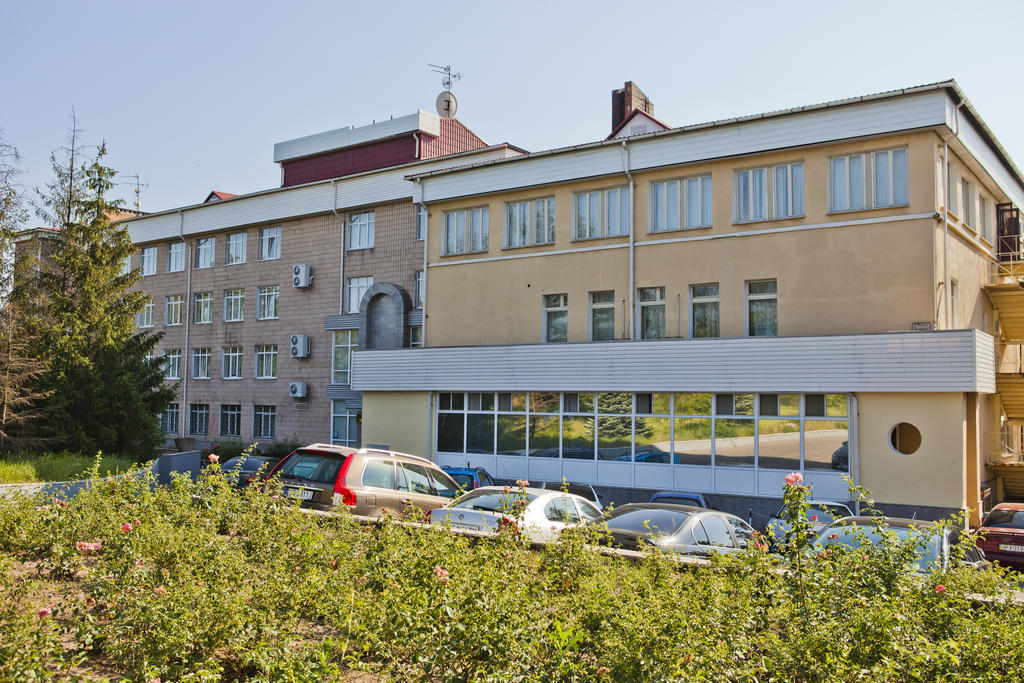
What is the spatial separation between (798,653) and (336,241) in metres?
32.8

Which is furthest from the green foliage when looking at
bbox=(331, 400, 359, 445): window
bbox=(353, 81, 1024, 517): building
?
bbox=(331, 400, 359, 445): window

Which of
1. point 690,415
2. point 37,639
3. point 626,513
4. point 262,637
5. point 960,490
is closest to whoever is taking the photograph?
point 37,639

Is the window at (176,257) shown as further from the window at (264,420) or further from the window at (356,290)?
the window at (356,290)

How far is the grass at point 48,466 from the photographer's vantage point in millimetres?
16922

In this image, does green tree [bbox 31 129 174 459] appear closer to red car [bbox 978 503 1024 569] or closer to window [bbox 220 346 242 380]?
window [bbox 220 346 242 380]

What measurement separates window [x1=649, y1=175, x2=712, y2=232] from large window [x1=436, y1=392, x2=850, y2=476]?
505cm

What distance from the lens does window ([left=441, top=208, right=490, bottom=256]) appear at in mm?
28062

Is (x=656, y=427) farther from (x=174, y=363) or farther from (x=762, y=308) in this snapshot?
(x=174, y=363)

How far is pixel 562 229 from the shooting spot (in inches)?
1030

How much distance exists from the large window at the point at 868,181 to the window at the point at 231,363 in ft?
92.8

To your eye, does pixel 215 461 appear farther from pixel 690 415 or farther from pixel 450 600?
pixel 690 415

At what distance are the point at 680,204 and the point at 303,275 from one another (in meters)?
19.0

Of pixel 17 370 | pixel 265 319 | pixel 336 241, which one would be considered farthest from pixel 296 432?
pixel 17 370

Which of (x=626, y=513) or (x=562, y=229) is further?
(x=562, y=229)
